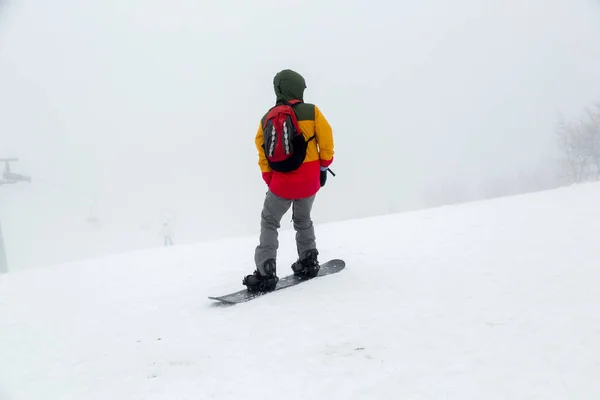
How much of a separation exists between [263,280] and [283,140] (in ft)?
4.70

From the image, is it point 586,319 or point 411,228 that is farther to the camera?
A: point 411,228

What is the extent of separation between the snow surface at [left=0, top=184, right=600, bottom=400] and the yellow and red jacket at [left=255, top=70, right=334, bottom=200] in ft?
3.41

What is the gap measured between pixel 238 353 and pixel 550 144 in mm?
133597

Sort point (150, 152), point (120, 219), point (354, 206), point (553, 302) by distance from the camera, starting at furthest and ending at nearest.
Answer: point (150, 152) → point (354, 206) → point (120, 219) → point (553, 302)

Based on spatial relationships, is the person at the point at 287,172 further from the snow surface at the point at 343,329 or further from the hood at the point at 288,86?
the snow surface at the point at 343,329

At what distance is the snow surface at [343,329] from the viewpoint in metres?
2.44

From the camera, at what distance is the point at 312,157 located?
452cm

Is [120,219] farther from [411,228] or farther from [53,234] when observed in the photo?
[411,228]

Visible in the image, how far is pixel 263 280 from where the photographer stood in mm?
4344

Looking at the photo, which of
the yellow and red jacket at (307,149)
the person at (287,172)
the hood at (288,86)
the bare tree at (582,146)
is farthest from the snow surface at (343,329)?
the bare tree at (582,146)

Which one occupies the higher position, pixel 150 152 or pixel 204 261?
pixel 150 152

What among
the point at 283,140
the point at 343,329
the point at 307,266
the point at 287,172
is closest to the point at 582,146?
the point at 307,266

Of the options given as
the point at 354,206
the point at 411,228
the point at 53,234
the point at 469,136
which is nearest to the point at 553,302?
the point at 411,228

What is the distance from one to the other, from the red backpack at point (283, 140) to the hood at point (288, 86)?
204 millimetres
